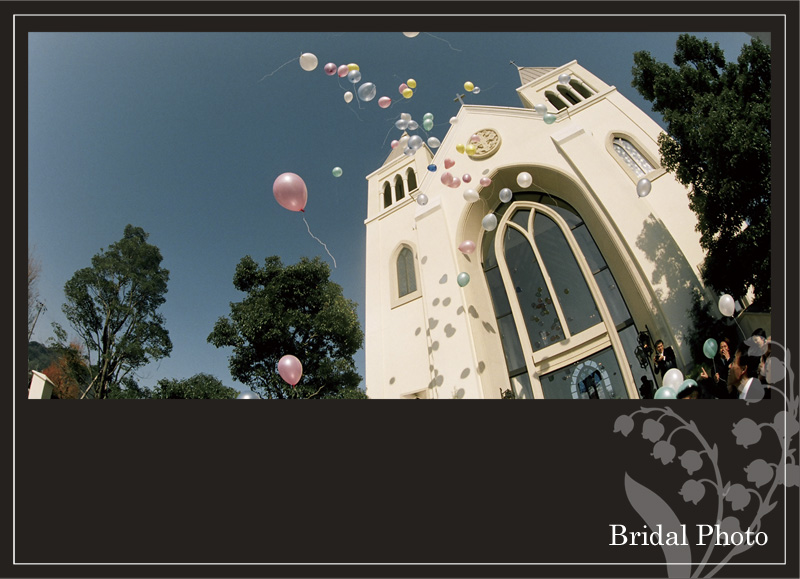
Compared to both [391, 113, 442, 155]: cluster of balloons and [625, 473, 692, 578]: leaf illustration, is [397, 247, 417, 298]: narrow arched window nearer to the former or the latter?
[391, 113, 442, 155]: cluster of balloons

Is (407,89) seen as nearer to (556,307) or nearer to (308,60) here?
(308,60)

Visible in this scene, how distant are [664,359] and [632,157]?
5697 mm

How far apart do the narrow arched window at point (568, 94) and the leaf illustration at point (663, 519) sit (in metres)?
13.2

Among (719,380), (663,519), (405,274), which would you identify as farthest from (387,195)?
(663,519)

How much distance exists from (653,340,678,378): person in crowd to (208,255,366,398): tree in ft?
23.8

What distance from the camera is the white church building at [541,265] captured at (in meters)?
8.80

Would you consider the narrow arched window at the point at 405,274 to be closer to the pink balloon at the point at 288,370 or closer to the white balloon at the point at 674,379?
the pink balloon at the point at 288,370

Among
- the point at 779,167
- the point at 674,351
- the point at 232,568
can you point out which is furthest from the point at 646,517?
the point at 674,351

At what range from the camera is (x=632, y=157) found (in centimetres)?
1047

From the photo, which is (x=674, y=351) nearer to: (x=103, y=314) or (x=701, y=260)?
(x=701, y=260)

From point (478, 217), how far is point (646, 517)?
9755 millimetres

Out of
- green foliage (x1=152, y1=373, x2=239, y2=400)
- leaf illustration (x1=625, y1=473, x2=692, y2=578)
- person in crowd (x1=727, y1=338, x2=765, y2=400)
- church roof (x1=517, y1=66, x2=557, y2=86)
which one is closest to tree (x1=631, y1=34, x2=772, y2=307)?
person in crowd (x1=727, y1=338, x2=765, y2=400)

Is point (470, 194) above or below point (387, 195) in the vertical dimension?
below

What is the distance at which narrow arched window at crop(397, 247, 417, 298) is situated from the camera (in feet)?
41.0
